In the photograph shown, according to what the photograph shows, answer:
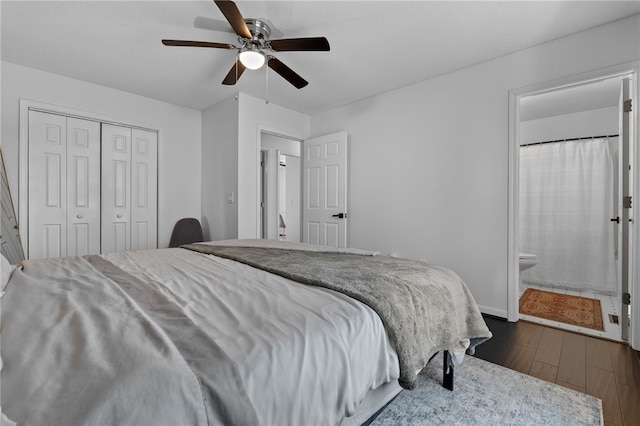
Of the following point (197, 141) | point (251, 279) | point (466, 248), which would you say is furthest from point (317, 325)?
point (197, 141)

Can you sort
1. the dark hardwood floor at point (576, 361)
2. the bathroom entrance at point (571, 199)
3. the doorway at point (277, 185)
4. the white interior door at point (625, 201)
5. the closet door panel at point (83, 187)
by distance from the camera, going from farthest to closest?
1. the doorway at point (277, 185)
2. the bathroom entrance at point (571, 199)
3. the closet door panel at point (83, 187)
4. the white interior door at point (625, 201)
5. the dark hardwood floor at point (576, 361)

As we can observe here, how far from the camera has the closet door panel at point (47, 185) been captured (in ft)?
9.62

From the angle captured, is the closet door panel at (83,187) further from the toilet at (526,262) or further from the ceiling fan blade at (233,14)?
the toilet at (526,262)

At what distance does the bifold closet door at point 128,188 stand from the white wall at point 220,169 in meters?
Result: 0.64

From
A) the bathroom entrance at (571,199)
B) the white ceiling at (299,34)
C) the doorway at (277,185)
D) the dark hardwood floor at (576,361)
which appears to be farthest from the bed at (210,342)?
the doorway at (277,185)

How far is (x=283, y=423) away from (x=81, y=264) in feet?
5.08

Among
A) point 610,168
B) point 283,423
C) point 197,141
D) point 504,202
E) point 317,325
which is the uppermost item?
point 197,141

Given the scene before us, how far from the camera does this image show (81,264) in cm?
159

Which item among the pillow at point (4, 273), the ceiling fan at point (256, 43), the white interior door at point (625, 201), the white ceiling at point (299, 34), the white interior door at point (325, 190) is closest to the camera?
the pillow at point (4, 273)

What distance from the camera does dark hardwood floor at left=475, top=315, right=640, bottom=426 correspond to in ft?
5.11

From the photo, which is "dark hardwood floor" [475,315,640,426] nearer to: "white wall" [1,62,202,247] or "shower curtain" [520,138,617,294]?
"shower curtain" [520,138,617,294]

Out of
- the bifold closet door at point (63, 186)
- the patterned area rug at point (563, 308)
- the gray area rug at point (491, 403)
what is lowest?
the gray area rug at point (491, 403)

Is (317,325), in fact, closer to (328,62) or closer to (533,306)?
(328,62)

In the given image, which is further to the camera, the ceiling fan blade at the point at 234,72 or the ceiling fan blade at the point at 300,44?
the ceiling fan blade at the point at 234,72
